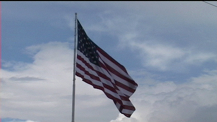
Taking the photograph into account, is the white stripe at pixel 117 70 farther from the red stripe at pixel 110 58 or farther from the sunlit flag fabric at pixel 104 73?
the red stripe at pixel 110 58

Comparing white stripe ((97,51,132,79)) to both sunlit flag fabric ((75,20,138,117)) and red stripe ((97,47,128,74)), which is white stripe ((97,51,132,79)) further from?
red stripe ((97,47,128,74))

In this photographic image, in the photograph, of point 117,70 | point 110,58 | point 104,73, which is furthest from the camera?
point 117,70

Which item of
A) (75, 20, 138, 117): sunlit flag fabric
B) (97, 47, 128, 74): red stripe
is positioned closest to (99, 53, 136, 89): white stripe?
(75, 20, 138, 117): sunlit flag fabric

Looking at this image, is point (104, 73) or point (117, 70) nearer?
point (104, 73)

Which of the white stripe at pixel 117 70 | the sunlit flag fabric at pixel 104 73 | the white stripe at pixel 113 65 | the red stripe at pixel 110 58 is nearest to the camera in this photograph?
the sunlit flag fabric at pixel 104 73

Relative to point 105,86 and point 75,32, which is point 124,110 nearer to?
point 105,86

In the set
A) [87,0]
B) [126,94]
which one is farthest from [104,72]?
[87,0]

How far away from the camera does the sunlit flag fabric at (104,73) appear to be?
93.5 feet

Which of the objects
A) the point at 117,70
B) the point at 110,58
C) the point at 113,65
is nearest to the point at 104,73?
the point at 113,65

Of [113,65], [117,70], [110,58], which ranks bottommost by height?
[117,70]

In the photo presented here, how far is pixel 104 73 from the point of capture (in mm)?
29719

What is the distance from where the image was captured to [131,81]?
3144 cm

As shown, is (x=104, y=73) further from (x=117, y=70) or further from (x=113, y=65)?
(x=117, y=70)


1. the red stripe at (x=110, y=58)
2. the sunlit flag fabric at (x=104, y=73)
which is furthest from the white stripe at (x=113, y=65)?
the red stripe at (x=110, y=58)
